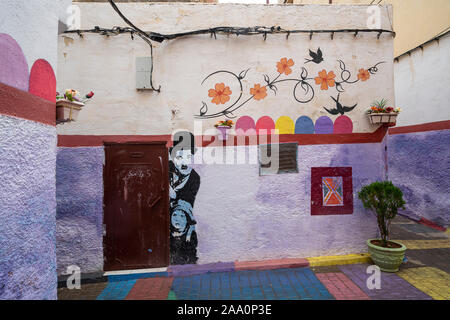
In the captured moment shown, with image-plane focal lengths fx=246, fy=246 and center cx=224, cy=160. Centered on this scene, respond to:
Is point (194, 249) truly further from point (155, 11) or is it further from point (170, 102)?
point (155, 11)

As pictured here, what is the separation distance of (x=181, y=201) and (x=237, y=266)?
1.56 m

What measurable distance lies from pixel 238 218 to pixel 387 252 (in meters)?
2.65

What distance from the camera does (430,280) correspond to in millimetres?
4023

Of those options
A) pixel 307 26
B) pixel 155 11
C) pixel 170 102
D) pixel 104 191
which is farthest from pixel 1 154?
pixel 307 26

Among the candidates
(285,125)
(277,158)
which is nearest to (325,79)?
(285,125)

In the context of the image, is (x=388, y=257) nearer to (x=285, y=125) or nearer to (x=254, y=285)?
(x=254, y=285)

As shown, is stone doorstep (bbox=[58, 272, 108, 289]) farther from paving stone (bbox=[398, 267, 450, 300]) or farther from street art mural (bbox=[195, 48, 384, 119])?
paving stone (bbox=[398, 267, 450, 300])

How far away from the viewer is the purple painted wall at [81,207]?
14.5 feet

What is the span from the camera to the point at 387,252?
14.1 feet

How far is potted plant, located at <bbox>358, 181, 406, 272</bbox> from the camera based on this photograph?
427 centimetres

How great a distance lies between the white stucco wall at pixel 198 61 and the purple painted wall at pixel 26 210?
206 centimetres

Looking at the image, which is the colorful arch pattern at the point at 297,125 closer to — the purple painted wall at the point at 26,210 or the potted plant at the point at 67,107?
the potted plant at the point at 67,107

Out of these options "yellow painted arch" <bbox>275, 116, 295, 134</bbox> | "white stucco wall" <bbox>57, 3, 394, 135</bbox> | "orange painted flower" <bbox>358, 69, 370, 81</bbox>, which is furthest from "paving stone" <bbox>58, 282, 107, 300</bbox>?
"orange painted flower" <bbox>358, 69, 370, 81</bbox>

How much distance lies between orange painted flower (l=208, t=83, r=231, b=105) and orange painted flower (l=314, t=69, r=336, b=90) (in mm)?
1786
